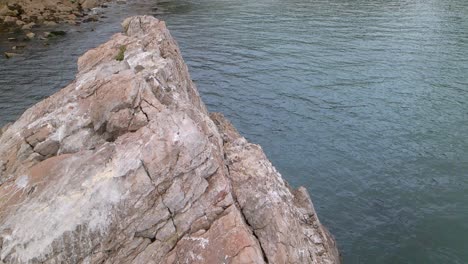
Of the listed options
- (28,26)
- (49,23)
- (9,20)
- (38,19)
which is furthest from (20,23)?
(49,23)

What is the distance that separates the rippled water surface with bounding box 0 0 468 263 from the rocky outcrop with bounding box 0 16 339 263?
6.81 meters

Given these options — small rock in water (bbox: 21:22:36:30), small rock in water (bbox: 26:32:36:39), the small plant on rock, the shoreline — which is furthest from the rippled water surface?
the small plant on rock

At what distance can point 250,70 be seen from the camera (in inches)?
1743

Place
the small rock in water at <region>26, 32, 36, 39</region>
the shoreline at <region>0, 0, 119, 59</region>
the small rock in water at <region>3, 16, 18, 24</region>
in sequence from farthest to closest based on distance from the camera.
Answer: the small rock in water at <region>3, 16, 18, 24</region> < the small rock in water at <region>26, 32, 36, 39</region> < the shoreline at <region>0, 0, 119, 59</region>

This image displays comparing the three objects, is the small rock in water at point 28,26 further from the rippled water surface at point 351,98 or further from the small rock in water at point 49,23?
the rippled water surface at point 351,98

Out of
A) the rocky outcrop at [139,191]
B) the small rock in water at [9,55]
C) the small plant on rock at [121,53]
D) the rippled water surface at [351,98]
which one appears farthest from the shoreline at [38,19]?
the rocky outcrop at [139,191]

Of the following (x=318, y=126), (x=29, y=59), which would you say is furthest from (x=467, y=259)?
(x=29, y=59)

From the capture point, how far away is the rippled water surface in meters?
23.9

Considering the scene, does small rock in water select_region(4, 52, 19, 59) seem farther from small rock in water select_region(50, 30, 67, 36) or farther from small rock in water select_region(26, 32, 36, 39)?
small rock in water select_region(50, 30, 67, 36)

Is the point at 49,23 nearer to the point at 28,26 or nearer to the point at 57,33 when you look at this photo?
the point at 28,26

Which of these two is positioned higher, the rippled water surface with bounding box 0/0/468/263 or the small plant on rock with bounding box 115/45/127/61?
the small plant on rock with bounding box 115/45/127/61

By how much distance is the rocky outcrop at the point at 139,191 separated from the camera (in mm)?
14086

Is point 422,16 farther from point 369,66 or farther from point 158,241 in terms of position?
point 158,241

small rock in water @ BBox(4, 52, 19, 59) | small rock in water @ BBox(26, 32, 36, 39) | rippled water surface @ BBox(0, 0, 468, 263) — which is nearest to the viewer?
rippled water surface @ BBox(0, 0, 468, 263)
